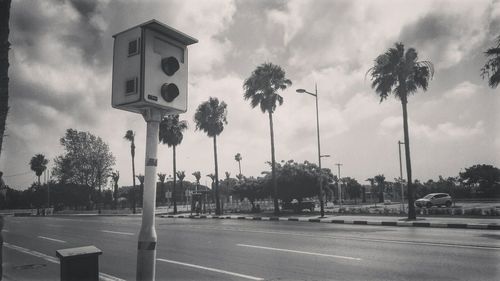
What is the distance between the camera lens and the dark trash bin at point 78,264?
4.02 meters

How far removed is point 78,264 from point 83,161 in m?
64.5

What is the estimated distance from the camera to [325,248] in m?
10.2

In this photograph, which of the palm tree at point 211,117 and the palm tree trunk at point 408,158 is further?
the palm tree at point 211,117

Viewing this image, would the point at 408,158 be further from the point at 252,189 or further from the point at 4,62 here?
the point at 4,62

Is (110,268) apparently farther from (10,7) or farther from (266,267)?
(10,7)

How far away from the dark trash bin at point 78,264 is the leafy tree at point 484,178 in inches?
2399

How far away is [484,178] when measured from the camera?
63094 mm

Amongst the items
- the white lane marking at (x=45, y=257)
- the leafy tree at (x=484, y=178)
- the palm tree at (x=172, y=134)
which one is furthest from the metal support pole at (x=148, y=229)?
the leafy tree at (x=484, y=178)

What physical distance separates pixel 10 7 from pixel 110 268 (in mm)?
6256

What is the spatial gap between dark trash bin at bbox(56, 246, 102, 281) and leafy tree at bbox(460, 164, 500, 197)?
200ft

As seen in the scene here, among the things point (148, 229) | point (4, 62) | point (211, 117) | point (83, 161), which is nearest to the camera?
point (148, 229)

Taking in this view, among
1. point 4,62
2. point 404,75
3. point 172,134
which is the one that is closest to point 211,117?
point 172,134

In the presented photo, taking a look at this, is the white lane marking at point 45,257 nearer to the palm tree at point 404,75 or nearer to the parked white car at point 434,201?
the palm tree at point 404,75

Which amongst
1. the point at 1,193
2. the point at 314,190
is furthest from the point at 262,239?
the point at 314,190
